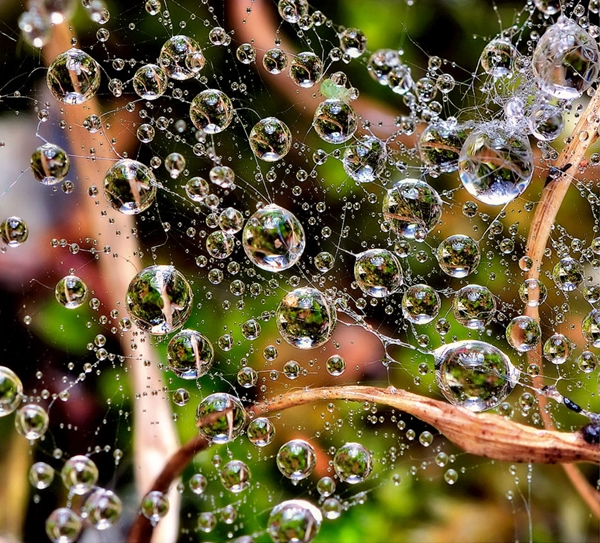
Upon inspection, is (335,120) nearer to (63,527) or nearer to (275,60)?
(275,60)

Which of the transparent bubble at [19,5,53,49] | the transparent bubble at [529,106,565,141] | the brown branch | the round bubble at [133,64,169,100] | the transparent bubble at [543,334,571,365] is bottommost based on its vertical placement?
the brown branch

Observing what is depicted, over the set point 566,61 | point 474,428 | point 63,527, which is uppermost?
point 566,61

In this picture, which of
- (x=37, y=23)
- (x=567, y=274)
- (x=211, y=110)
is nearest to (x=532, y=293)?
(x=567, y=274)

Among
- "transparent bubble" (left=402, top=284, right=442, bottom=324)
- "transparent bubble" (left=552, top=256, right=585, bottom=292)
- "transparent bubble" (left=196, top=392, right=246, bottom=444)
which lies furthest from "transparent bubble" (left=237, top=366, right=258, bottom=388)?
"transparent bubble" (left=552, top=256, right=585, bottom=292)

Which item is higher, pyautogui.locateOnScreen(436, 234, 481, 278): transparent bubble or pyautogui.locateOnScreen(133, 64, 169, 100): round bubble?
pyautogui.locateOnScreen(133, 64, 169, 100): round bubble

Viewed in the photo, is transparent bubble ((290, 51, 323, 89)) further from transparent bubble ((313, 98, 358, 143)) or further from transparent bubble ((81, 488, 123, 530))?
transparent bubble ((81, 488, 123, 530))

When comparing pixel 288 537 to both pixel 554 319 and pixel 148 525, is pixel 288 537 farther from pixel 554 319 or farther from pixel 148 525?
pixel 554 319
